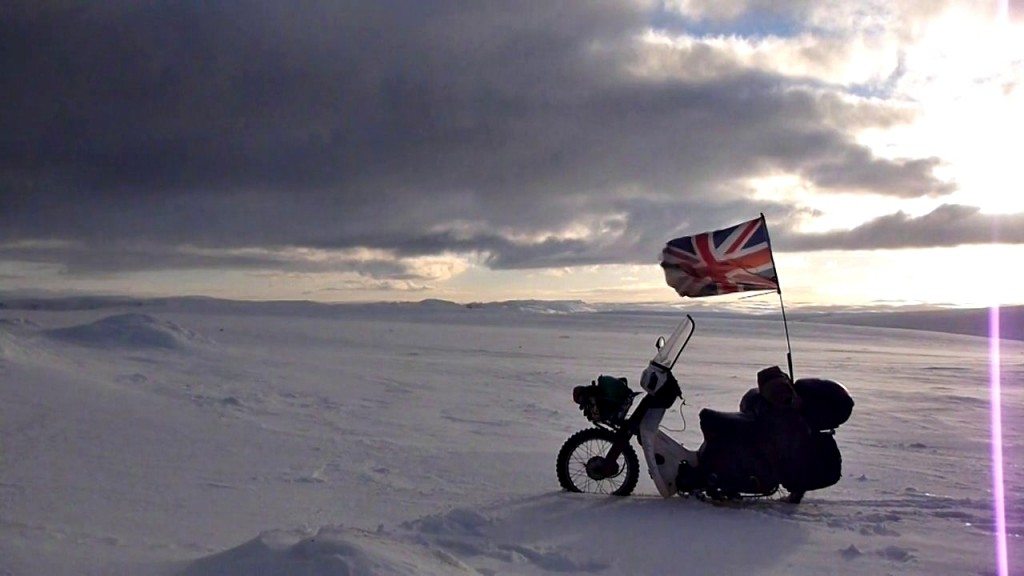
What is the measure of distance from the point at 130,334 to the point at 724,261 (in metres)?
16.6

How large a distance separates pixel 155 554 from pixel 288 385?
32.8 feet

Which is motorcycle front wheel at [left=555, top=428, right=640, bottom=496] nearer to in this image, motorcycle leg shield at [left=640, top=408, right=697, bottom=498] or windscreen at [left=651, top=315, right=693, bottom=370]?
motorcycle leg shield at [left=640, top=408, right=697, bottom=498]

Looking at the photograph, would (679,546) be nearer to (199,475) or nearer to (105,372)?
(199,475)

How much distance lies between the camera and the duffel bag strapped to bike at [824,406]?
6531 mm

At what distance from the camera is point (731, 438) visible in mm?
6617

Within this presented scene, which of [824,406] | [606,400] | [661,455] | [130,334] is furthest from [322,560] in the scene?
[130,334]

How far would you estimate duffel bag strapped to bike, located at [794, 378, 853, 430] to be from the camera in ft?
21.4

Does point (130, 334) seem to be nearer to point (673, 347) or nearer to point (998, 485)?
point (673, 347)

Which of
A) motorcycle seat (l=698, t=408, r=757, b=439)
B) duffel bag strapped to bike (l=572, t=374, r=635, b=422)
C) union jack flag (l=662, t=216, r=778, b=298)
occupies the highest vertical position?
union jack flag (l=662, t=216, r=778, b=298)

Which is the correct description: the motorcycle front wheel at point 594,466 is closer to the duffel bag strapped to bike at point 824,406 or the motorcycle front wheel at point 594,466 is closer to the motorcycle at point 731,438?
the motorcycle at point 731,438

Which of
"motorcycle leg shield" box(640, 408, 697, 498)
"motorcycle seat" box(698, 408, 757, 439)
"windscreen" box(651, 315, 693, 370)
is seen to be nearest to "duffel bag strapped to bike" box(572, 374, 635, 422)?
"motorcycle leg shield" box(640, 408, 697, 498)

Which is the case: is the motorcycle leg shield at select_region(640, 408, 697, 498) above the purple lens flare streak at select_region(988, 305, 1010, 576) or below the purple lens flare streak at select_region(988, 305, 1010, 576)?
above

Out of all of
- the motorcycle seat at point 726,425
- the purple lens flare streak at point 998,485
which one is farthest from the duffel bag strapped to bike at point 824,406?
the purple lens flare streak at point 998,485

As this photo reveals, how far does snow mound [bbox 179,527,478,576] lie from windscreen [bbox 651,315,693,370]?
2831 millimetres
